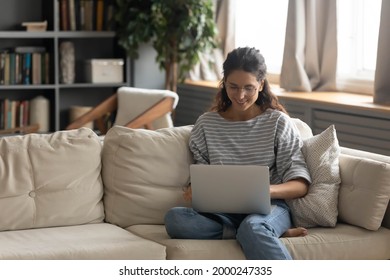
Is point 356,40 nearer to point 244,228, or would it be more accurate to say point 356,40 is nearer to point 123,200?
point 123,200

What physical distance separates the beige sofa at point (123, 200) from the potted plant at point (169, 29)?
2557mm

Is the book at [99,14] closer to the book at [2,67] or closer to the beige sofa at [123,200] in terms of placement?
the book at [2,67]

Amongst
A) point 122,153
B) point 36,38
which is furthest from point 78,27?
point 122,153

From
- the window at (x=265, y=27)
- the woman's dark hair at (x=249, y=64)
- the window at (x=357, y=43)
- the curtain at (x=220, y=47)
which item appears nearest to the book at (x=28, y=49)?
the curtain at (x=220, y=47)

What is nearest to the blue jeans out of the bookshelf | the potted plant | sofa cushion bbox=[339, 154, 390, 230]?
sofa cushion bbox=[339, 154, 390, 230]

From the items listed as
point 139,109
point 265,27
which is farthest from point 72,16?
point 265,27

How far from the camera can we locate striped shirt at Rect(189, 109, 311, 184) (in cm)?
337

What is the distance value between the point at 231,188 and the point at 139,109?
2567 mm

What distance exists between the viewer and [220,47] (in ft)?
21.4

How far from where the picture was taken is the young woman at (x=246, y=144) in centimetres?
319

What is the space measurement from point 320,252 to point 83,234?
93cm

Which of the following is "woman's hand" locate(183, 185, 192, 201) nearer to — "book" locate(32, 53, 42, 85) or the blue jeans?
the blue jeans

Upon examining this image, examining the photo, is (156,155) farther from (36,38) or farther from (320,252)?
(36,38)

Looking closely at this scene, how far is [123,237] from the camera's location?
3205mm
